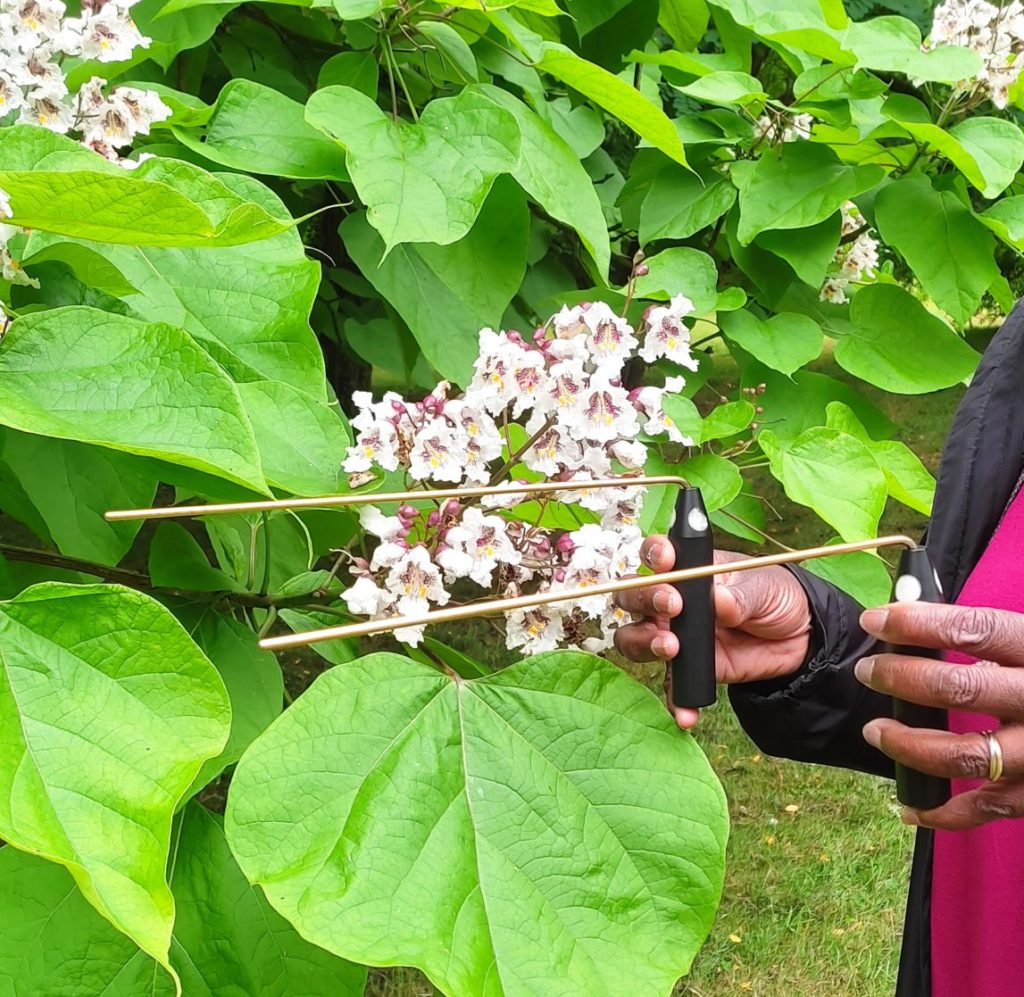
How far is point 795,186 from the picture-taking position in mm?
1746

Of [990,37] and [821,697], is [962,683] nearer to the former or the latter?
[821,697]

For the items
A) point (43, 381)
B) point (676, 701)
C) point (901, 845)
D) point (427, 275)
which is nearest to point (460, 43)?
point (427, 275)

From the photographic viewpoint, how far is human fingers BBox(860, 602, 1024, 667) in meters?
0.91

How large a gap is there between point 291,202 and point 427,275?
1.68ft

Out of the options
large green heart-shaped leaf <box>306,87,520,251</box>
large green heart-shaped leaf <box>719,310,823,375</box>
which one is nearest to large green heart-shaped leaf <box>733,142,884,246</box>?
large green heart-shaped leaf <box>719,310,823,375</box>

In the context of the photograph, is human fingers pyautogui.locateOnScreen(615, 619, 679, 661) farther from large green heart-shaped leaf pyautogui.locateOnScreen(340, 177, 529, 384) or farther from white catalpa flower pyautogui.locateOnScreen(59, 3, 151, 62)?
white catalpa flower pyautogui.locateOnScreen(59, 3, 151, 62)

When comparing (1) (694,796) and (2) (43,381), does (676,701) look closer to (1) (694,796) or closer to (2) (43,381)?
(1) (694,796)

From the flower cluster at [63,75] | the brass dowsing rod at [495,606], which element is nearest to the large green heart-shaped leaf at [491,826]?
the brass dowsing rod at [495,606]

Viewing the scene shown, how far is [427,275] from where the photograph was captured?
1586 millimetres

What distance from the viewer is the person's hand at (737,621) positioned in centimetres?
100

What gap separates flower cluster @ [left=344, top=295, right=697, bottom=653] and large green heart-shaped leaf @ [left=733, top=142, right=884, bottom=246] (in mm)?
698

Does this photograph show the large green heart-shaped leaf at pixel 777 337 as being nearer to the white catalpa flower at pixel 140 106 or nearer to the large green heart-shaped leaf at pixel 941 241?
the large green heart-shaped leaf at pixel 941 241

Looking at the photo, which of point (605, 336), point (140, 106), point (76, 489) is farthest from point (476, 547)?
point (140, 106)

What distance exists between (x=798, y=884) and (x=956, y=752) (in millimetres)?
2382
